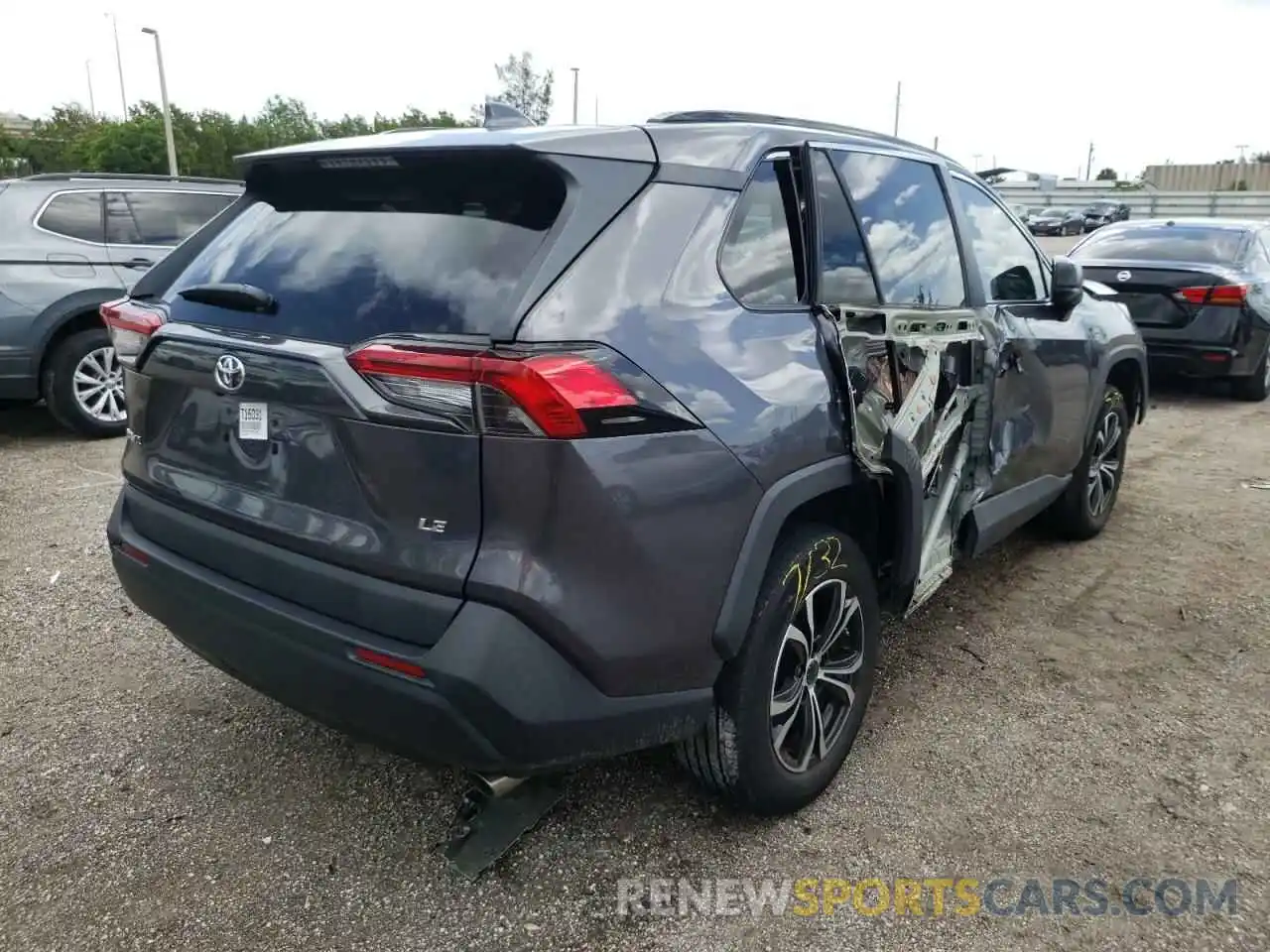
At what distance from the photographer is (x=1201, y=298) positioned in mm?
8047

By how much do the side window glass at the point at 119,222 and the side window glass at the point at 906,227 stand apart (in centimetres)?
589

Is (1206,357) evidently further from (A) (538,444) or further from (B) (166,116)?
(B) (166,116)

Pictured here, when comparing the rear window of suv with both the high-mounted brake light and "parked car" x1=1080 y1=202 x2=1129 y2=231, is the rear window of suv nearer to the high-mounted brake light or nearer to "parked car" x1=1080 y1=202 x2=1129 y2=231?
the high-mounted brake light

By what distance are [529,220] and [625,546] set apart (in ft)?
2.38

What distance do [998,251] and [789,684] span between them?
218cm

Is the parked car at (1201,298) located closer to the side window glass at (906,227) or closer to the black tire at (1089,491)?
the black tire at (1089,491)

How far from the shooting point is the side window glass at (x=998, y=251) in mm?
3717

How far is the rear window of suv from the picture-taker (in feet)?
6.71

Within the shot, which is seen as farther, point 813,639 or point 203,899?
point 813,639

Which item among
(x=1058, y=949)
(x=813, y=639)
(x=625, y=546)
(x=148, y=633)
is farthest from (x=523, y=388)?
(x=148, y=633)

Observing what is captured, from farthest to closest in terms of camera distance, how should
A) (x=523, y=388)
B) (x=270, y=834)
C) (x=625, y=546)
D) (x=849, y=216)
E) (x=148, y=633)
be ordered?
(x=148, y=633) → (x=849, y=216) → (x=270, y=834) → (x=625, y=546) → (x=523, y=388)

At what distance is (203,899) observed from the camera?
7.83 feet

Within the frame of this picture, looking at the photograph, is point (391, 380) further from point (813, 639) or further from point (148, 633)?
point (148, 633)

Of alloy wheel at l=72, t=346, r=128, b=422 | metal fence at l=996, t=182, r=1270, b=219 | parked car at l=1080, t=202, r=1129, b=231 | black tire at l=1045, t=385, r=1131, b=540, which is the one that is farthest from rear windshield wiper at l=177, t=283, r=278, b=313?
parked car at l=1080, t=202, r=1129, b=231
